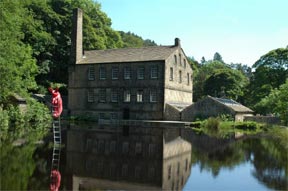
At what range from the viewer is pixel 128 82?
5078 centimetres

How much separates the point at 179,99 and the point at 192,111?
25.4ft

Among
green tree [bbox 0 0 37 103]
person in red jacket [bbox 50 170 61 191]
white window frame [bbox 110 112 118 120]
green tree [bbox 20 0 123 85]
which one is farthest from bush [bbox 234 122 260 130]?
person in red jacket [bbox 50 170 61 191]

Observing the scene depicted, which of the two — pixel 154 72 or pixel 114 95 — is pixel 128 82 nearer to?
pixel 114 95

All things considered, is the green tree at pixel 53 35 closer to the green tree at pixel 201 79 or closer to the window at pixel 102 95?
the window at pixel 102 95

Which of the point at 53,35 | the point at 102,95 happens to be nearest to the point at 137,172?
the point at 102,95

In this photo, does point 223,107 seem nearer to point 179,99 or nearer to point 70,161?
point 179,99

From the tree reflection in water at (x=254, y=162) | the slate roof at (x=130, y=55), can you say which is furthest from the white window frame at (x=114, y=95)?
the tree reflection in water at (x=254, y=162)

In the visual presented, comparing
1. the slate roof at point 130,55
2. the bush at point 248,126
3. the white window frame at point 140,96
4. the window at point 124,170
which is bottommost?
the window at point 124,170

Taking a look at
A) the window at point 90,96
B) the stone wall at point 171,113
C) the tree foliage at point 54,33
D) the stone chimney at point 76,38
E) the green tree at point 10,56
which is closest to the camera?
the green tree at point 10,56

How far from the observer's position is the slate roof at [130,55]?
49.8 meters

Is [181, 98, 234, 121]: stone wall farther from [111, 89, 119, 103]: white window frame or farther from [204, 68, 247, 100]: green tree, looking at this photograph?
[204, 68, 247, 100]: green tree

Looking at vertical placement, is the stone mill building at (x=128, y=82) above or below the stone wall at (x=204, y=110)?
above

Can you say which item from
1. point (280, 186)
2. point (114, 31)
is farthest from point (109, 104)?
point (280, 186)

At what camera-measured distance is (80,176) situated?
9922 mm
